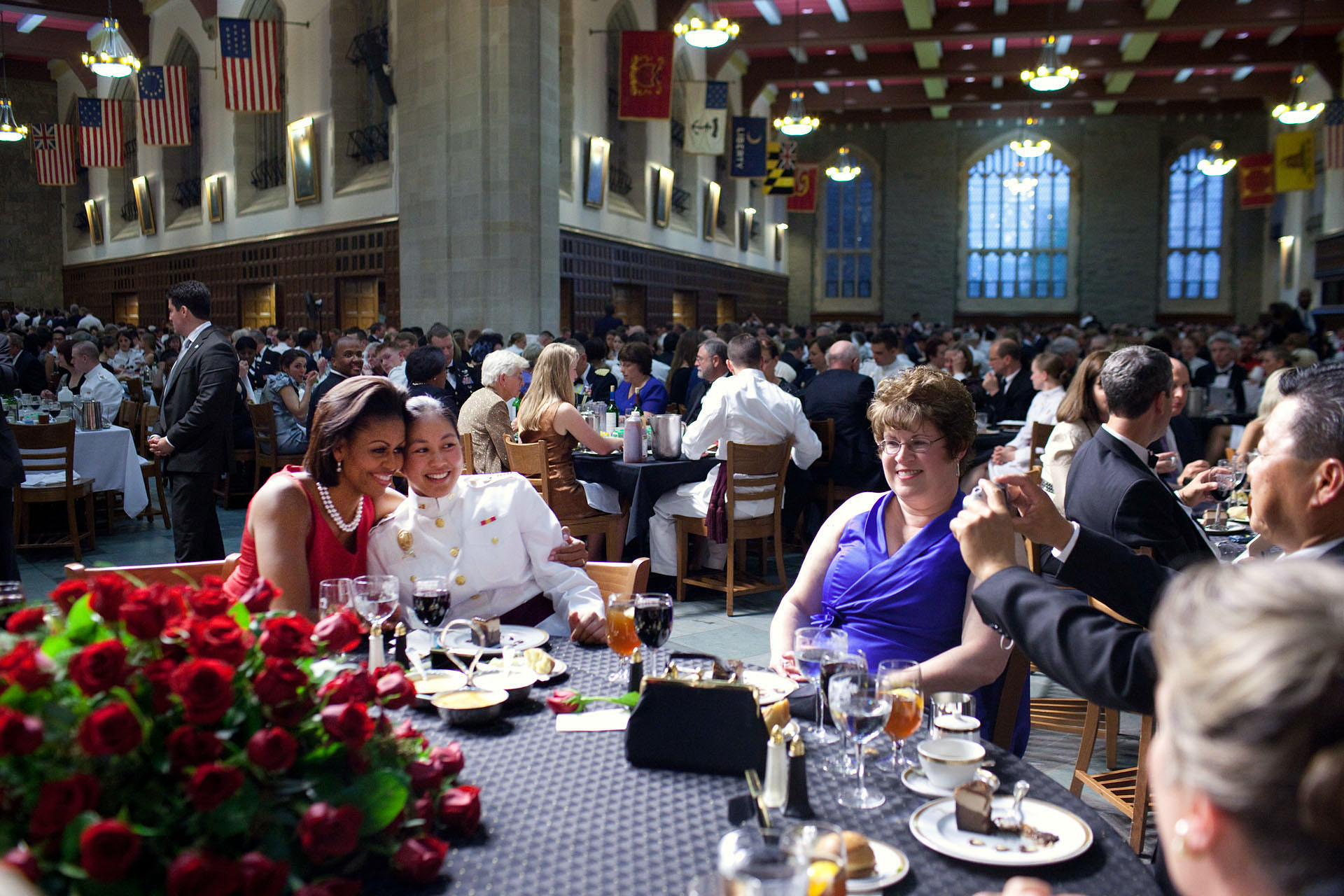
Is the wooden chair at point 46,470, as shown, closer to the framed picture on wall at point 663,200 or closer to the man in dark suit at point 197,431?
the man in dark suit at point 197,431

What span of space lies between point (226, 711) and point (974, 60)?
2196 centimetres

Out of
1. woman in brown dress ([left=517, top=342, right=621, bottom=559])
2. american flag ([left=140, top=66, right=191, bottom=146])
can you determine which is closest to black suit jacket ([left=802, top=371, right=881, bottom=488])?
woman in brown dress ([left=517, top=342, right=621, bottom=559])

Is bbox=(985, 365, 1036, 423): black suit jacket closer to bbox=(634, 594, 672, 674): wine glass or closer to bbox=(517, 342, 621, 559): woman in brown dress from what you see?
bbox=(517, 342, 621, 559): woman in brown dress

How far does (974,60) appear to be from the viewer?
2038cm

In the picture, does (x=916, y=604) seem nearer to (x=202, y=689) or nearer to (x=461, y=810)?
(x=461, y=810)

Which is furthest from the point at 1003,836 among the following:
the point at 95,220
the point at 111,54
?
the point at 95,220

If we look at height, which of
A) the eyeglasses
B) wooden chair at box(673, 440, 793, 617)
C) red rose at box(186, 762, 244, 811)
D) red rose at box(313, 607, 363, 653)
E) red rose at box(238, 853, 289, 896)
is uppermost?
the eyeglasses

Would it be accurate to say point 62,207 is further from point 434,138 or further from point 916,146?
point 916,146

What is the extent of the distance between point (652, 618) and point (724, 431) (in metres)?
3.75

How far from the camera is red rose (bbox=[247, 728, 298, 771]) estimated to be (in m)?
1.04

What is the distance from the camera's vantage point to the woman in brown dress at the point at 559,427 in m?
5.42

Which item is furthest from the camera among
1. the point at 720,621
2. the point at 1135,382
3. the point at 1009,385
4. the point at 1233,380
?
the point at 1233,380

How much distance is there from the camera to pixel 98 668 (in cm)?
100

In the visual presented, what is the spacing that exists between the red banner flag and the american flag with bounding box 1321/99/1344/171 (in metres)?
10.6
